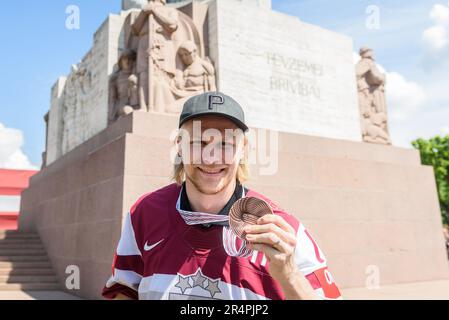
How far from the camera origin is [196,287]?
1552mm

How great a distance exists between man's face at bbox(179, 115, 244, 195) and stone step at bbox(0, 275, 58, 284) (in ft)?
27.5

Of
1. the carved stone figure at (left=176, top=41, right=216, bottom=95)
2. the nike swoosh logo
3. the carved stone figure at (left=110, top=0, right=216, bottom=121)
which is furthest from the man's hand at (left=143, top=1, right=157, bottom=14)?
→ the nike swoosh logo

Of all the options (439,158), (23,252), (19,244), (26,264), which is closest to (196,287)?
(26,264)

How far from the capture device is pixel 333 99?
9.97m

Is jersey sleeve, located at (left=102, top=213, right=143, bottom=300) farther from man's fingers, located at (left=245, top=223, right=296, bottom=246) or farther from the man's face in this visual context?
man's fingers, located at (left=245, top=223, right=296, bottom=246)

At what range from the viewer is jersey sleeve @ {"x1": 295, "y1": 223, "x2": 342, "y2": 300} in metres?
1.51

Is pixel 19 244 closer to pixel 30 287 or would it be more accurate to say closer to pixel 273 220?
pixel 30 287

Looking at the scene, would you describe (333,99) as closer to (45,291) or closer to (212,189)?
(45,291)

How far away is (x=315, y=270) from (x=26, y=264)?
950 centimetres
